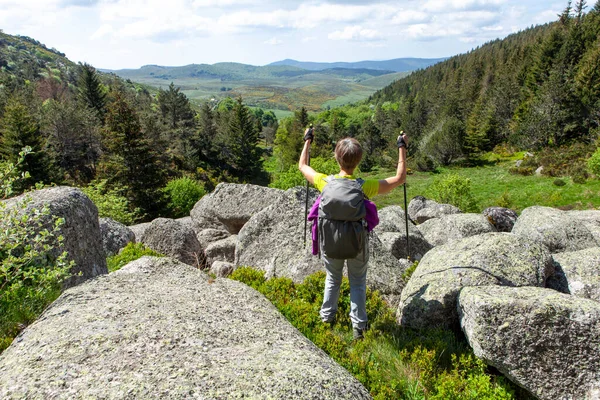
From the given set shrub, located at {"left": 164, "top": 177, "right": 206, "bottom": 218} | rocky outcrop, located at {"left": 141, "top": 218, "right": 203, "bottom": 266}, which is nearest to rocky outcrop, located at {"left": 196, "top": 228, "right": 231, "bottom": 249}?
rocky outcrop, located at {"left": 141, "top": 218, "right": 203, "bottom": 266}

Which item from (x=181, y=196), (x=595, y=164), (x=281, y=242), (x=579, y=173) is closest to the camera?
(x=281, y=242)

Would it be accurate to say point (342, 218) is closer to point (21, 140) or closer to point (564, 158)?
point (21, 140)

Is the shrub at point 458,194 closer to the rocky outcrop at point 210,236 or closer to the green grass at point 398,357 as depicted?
the rocky outcrop at point 210,236

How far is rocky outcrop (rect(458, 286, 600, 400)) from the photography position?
5.01 meters

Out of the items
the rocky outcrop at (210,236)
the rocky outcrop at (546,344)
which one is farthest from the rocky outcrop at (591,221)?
the rocky outcrop at (210,236)

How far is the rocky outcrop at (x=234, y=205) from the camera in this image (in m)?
18.6

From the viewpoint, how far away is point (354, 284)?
6.36m

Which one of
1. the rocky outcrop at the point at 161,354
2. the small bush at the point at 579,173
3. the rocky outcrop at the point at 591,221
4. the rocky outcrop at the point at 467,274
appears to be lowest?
the small bush at the point at 579,173

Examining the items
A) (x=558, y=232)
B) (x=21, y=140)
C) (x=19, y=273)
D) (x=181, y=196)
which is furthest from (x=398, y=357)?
(x=21, y=140)

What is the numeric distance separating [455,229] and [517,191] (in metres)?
33.1

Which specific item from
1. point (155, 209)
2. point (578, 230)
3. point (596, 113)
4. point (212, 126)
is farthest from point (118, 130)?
point (596, 113)

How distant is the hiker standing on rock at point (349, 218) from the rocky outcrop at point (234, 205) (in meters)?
12.1

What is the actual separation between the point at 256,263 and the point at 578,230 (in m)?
13.0

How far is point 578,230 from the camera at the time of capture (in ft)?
47.0
